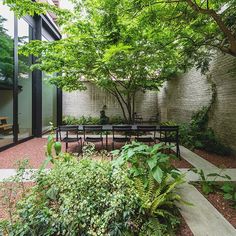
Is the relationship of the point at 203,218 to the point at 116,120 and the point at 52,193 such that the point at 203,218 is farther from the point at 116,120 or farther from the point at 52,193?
the point at 116,120

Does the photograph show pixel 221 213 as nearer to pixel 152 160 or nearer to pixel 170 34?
pixel 152 160

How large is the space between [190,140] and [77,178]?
17.0 ft

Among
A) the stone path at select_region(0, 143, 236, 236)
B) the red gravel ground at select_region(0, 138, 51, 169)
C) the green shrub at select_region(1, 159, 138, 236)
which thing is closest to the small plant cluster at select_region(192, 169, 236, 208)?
the stone path at select_region(0, 143, 236, 236)

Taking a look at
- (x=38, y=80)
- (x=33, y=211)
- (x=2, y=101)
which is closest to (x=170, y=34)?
(x=33, y=211)

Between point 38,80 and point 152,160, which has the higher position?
point 38,80

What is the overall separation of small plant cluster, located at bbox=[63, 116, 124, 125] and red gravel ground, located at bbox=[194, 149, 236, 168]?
6.76 meters

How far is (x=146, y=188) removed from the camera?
2.78m

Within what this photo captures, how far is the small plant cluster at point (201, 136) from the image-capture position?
5926mm

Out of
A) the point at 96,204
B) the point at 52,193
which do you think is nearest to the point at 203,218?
the point at 96,204

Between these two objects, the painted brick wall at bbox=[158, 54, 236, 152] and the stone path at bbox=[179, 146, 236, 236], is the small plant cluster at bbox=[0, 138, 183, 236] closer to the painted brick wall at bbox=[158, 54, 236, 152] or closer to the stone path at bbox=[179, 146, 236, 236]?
the stone path at bbox=[179, 146, 236, 236]

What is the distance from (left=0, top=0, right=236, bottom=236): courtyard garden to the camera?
89.8 inches

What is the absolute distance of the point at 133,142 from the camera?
379 centimetres

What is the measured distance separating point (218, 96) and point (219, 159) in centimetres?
210

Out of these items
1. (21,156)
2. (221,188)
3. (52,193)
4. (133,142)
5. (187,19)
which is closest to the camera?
(52,193)
